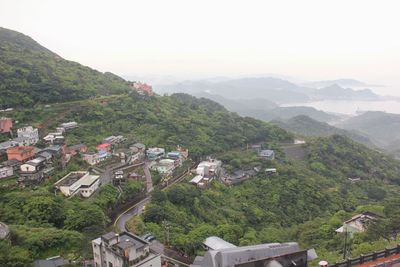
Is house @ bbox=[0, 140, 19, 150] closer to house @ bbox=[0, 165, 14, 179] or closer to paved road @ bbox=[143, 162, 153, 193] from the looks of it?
house @ bbox=[0, 165, 14, 179]

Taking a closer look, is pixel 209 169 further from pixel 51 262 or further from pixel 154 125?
pixel 51 262

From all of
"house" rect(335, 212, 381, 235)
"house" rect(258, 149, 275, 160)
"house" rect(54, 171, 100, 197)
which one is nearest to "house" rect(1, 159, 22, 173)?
"house" rect(54, 171, 100, 197)

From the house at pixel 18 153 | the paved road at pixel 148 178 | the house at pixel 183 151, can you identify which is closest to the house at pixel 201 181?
the paved road at pixel 148 178

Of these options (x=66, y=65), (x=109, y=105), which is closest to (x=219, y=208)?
(x=109, y=105)

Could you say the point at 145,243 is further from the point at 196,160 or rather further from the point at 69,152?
the point at 196,160

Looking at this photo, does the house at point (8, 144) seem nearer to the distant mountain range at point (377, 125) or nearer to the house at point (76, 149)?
the house at point (76, 149)

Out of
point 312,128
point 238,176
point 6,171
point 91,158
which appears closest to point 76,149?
point 91,158
